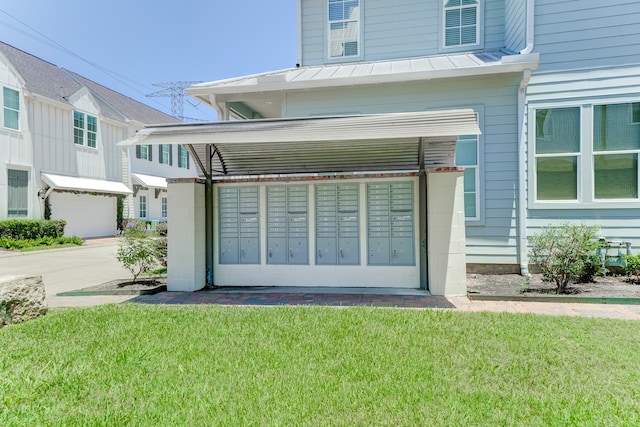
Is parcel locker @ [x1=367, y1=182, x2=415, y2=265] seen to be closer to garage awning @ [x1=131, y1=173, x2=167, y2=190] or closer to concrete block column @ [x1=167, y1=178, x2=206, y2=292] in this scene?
concrete block column @ [x1=167, y1=178, x2=206, y2=292]

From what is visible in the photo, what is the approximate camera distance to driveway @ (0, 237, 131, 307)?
6.68 metres

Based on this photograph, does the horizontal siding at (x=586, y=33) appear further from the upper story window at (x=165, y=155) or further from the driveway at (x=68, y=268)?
the upper story window at (x=165, y=155)

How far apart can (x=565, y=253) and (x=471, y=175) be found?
2.52m

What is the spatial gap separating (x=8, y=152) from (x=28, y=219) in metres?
2.74

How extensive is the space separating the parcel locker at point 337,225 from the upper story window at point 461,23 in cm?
531

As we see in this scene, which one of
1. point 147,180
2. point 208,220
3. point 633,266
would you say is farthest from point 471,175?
point 147,180

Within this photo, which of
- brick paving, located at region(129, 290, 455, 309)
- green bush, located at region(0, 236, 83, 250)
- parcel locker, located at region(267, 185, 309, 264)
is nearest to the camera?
brick paving, located at region(129, 290, 455, 309)

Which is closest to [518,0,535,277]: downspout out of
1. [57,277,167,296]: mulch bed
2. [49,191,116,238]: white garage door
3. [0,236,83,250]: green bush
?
[57,277,167,296]: mulch bed

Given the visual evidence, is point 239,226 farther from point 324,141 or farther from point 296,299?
point 324,141

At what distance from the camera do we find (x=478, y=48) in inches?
373

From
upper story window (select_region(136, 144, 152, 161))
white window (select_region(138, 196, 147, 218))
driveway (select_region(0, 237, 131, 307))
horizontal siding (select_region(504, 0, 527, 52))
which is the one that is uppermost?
horizontal siding (select_region(504, 0, 527, 52))

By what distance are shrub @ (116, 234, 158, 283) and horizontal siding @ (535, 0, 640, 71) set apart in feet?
28.4

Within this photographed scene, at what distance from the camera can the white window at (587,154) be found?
25.4ft

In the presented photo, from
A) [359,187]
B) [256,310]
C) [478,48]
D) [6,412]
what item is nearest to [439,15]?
[478,48]
